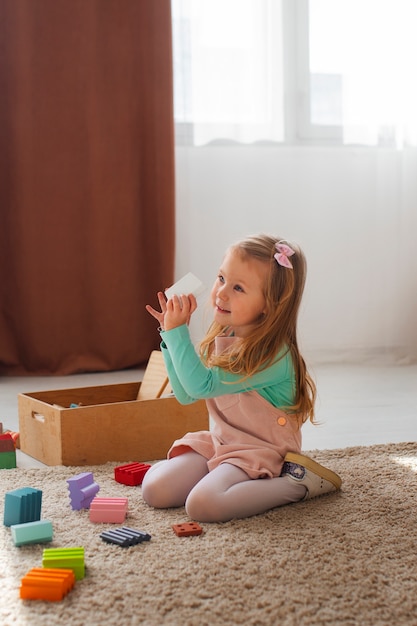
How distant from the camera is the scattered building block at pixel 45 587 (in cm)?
94

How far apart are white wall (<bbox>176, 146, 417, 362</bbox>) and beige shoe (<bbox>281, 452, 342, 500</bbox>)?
5.30 feet

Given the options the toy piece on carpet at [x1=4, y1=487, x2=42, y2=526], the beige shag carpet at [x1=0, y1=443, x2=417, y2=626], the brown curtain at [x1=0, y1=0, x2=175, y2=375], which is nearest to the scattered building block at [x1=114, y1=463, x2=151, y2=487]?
the beige shag carpet at [x1=0, y1=443, x2=417, y2=626]

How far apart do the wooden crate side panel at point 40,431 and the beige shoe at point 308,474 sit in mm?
466

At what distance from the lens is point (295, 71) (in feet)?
9.75

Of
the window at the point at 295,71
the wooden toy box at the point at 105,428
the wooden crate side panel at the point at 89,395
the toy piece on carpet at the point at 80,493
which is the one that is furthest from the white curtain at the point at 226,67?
the toy piece on carpet at the point at 80,493

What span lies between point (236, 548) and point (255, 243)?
51cm

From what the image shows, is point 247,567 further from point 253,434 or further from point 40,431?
point 40,431

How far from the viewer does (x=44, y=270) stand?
2.87 metres

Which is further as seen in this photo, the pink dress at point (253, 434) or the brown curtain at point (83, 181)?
the brown curtain at point (83, 181)

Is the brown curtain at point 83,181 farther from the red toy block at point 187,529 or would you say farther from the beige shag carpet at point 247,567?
the red toy block at point 187,529

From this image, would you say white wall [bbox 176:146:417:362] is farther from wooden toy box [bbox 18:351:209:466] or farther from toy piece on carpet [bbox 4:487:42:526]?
toy piece on carpet [bbox 4:487:42:526]

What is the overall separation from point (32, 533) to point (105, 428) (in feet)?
1.51

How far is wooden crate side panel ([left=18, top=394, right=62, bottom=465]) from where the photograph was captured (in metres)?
1.56

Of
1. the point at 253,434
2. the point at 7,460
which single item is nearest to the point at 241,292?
the point at 253,434
